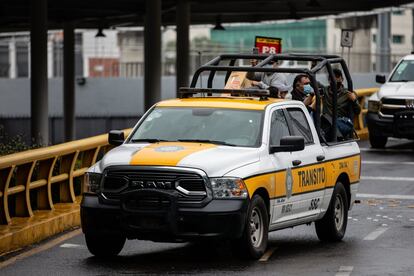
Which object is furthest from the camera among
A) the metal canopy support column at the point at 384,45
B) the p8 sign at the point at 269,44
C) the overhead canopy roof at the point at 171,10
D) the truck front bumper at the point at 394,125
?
the metal canopy support column at the point at 384,45

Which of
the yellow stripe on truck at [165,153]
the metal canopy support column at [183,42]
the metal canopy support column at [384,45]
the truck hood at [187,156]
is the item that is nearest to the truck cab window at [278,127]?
the truck hood at [187,156]

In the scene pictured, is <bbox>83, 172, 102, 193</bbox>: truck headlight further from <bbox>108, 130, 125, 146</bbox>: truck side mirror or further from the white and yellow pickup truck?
<bbox>108, 130, 125, 146</bbox>: truck side mirror

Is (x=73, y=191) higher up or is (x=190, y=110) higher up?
(x=190, y=110)

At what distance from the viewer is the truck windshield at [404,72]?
1129 inches

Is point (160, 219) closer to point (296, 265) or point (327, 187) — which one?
point (296, 265)

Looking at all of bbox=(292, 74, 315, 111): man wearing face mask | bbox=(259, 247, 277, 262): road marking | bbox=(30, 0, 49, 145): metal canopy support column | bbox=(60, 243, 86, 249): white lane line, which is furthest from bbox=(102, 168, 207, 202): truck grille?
bbox=(30, 0, 49, 145): metal canopy support column

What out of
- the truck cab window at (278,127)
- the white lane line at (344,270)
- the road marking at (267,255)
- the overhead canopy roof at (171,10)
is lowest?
the road marking at (267,255)

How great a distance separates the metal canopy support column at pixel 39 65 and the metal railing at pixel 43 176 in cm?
2163

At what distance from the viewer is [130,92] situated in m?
61.7

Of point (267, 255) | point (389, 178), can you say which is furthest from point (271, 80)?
point (267, 255)

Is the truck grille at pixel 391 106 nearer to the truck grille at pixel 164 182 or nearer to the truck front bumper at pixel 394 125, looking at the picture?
the truck front bumper at pixel 394 125

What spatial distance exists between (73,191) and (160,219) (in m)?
5.11

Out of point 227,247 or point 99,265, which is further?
point 227,247

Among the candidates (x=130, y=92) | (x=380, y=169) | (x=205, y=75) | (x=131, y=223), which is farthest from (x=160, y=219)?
(x=130, y=92)
